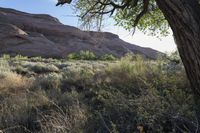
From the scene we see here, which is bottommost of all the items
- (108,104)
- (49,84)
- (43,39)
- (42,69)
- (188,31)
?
(42,69)

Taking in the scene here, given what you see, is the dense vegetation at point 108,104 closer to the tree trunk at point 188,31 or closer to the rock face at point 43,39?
the tree trunk at point 188,31

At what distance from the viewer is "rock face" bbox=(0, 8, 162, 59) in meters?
63.9

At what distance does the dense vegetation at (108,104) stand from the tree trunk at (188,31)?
49 centimetres

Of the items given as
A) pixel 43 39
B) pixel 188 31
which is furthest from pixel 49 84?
pixel 43 39

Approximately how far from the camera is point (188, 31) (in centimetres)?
873

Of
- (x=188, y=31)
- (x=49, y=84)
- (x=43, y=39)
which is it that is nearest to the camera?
(x=188, y=31)

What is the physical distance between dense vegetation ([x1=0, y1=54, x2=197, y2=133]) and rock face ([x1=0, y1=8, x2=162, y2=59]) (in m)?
39.6

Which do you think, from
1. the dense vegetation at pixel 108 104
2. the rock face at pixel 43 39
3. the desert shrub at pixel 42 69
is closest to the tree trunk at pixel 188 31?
the dense vegetation at pixel 108 104

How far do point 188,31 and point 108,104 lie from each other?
2164mm

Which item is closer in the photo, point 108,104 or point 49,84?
point 108,104

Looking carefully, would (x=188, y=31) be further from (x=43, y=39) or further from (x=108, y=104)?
(x=43, y=39)

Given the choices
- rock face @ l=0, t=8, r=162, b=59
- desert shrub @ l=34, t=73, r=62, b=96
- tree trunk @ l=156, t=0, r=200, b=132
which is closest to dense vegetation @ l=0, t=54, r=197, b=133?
desert shrub @ l=34, t=73, r=62, b=96

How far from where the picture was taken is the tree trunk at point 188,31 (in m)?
8.69

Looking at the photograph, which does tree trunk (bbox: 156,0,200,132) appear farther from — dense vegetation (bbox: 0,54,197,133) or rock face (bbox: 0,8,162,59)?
rock face (bbox: 0,8,162,59)
